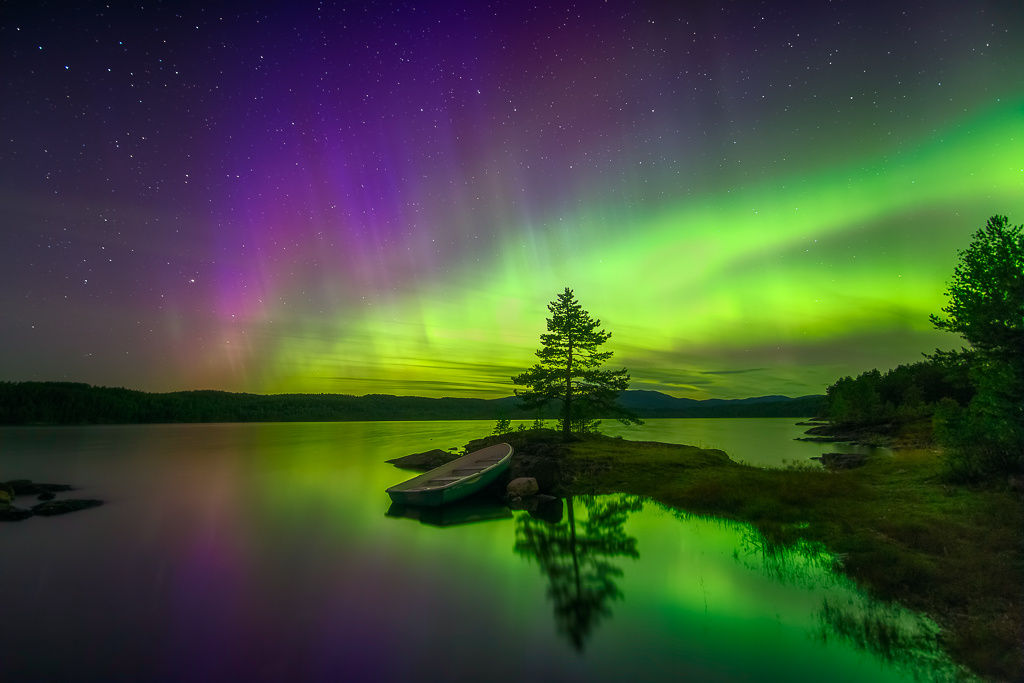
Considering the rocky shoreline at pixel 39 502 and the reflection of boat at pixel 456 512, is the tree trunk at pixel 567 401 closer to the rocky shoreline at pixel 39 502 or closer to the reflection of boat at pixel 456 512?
the reflection of boat at pixel 456 512

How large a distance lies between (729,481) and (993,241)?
53.4 ft

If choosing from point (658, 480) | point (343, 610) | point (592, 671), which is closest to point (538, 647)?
point (592, 671)

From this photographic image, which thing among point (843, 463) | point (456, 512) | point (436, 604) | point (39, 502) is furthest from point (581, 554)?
point (39, 502)

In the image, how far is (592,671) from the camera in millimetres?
9344

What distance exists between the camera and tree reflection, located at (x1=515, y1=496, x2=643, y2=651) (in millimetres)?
12031

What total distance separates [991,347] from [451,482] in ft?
82.7

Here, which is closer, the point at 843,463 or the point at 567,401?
the point at 843,463

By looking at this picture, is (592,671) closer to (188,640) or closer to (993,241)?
(188,640)

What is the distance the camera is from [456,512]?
23.8m

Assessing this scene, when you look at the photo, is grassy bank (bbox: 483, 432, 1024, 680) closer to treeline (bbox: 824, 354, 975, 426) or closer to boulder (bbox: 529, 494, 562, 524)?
boulder (bbox: 529, 494, 562, 524)

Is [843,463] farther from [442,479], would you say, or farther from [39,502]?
[39,502]

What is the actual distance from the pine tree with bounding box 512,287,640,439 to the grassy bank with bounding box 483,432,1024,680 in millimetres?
12458

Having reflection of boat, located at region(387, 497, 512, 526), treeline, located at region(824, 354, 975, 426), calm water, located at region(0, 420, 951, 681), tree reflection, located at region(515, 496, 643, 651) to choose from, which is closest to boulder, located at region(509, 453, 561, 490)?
tree reflection, located at region(515, 496, 643, 651)

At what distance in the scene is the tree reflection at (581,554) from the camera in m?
12.0
